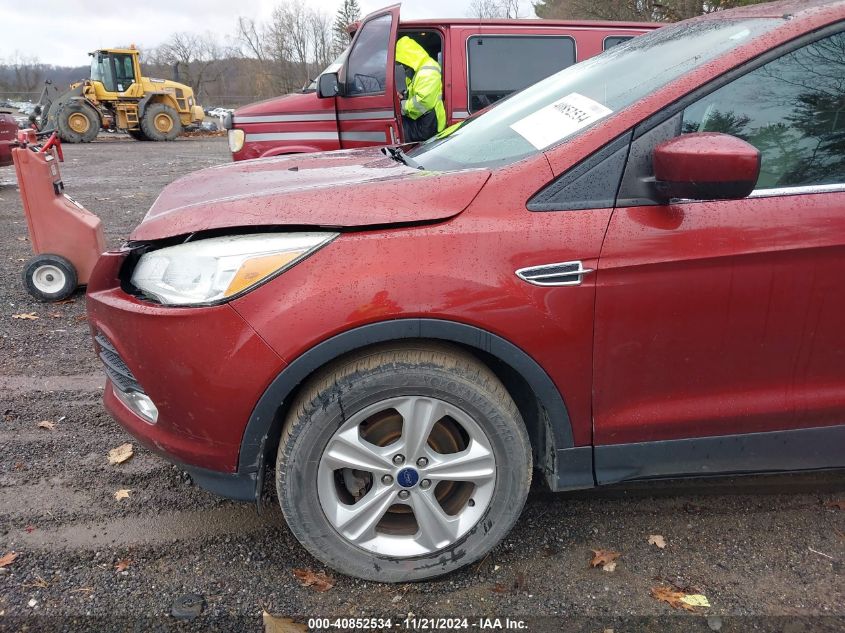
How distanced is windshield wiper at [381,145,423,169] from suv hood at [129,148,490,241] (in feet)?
0.51

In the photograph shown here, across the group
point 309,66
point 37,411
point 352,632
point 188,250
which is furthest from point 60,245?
point 309,66

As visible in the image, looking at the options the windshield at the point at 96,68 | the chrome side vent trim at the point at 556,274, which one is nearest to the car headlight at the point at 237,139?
the chrome side vent trim at the point at 556,274

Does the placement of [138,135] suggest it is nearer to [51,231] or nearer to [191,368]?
[51,231]

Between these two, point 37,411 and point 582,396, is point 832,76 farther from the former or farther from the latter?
point 37,411

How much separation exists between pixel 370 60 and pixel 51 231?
314 cm

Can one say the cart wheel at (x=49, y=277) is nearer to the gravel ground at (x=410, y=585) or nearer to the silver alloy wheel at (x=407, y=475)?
the gravel ground at (x=410, y=585)

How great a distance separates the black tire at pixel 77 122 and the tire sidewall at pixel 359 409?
77.1 feet

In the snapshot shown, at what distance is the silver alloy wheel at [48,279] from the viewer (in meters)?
4.93

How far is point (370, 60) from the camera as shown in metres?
5.88

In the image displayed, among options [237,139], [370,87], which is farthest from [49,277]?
[370,87]

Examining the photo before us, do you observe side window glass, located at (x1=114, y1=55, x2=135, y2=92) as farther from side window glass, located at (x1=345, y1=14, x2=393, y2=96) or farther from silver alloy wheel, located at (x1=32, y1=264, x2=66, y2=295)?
silver alloy wheel, located at (x1=32, y1=264, x2=66, y2=295)

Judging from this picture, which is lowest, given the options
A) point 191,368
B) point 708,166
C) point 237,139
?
point 191,368

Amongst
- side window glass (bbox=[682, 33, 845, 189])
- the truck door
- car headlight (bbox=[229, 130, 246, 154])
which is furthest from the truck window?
side window glass (bbox=[682, 33, 845, 189])

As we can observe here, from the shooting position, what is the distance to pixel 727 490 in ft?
8.63
